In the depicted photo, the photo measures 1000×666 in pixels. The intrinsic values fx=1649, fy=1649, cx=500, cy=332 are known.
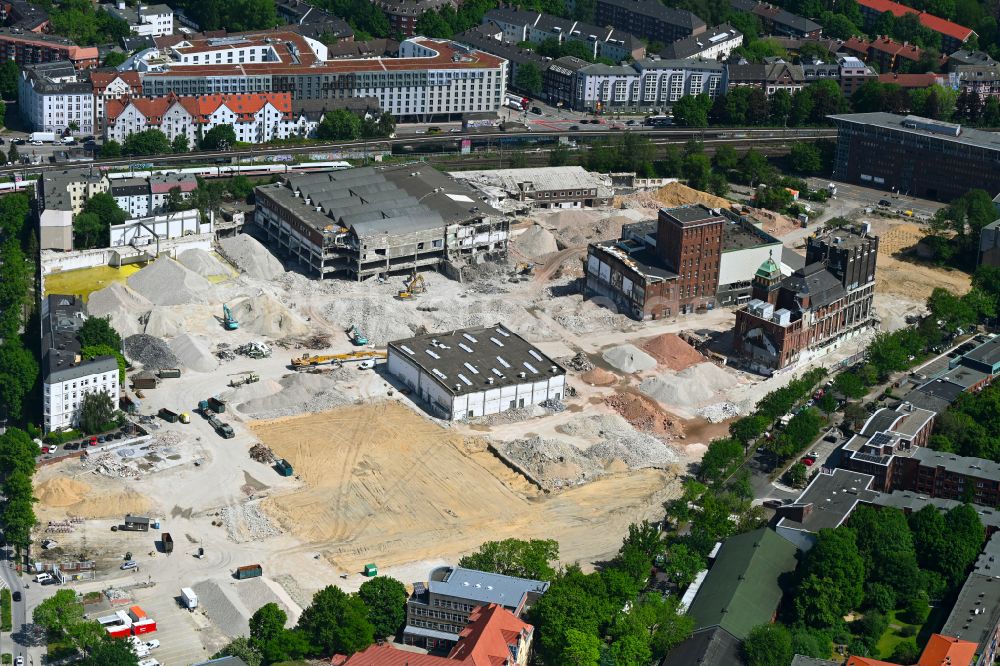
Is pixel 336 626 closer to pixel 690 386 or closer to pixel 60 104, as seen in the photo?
pixel 690 386

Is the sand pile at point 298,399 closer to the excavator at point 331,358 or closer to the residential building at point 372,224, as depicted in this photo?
the excavator at point 331,358

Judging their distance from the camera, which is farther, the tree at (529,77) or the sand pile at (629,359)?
Answer: the tree at (529,77)

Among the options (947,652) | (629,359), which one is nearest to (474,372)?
(629,359)

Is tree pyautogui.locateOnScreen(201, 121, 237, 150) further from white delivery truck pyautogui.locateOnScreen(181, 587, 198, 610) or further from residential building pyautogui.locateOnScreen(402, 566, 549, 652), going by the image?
residential building pyautogui.locateOnScreen(402, 566, 549, 652)

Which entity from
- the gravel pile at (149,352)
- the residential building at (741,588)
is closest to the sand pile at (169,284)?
the gravel pile at (149,352)

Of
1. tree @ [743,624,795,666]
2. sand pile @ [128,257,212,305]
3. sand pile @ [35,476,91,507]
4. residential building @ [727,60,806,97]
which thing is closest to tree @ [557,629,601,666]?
tree @ [743,624,795,666]
